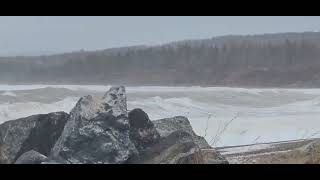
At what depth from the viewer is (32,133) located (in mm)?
5301

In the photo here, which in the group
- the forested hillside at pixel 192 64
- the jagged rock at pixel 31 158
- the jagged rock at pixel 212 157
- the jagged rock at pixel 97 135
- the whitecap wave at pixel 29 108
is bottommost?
the jagged rock at pixel 212 157

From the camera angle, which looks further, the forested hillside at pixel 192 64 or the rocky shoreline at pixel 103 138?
the forested hillside at pixel 192 64

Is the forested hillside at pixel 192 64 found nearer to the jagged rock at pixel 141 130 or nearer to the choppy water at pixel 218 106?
the choppy water at pixel 218 106

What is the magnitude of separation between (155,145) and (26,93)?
1063 mm

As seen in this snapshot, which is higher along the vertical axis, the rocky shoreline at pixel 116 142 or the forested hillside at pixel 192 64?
the forested hillside at pixel 192 64

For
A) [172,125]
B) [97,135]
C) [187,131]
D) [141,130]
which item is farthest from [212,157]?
[97,135]

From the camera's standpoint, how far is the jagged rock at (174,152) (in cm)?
522

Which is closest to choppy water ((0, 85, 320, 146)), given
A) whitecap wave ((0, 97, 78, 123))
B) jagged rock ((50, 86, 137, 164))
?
whitecap wave ((0, 97, 78, 123))

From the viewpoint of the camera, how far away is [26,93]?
5.37 m

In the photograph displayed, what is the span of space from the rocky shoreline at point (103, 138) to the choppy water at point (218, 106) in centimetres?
6

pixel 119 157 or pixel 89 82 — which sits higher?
pixel 89 82

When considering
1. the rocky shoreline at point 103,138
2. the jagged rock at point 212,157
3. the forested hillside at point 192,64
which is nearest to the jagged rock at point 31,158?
the rocky shoreline at point 103,138
